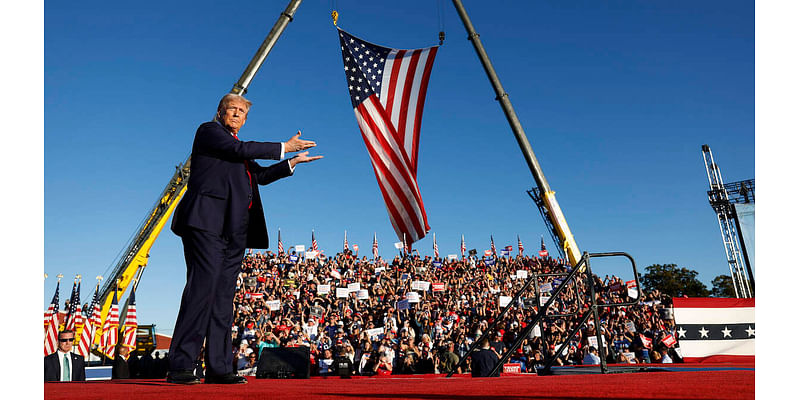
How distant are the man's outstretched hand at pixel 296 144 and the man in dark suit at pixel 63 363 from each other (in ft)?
14.0

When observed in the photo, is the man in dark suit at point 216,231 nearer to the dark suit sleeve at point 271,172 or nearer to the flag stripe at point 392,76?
the dark suit sleeve at point 271,172

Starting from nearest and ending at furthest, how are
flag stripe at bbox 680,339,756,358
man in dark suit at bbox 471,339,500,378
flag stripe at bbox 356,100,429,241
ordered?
flag stripe at bbox 356,100,429,241 < man in dark suit at bbox 471,339,500,378 < flag stripe at bbox 680,339,756,358

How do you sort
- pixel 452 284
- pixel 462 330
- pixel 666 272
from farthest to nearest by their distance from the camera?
pixel 666 272 → pixel 452 284 → pixel 462 330

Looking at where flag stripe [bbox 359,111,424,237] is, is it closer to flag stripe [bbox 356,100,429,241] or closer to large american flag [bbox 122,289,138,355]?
flag stripe [bbox 356,100,429,241]

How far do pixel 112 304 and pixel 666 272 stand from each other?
45735 mm

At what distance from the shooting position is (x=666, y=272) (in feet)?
156

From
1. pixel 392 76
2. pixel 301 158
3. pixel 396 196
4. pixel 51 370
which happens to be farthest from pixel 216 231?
pixel 392 76

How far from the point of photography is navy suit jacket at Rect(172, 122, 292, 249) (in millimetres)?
2996

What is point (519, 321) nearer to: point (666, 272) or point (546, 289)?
point (546, 289)

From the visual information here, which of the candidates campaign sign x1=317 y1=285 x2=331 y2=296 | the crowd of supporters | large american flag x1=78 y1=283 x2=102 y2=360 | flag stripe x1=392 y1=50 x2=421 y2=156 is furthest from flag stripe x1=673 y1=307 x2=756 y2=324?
large american flag x1=78 y1=283 x2=102 y2=360

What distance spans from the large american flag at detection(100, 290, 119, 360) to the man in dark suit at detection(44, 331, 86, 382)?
9670 mm

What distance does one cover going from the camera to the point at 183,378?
9.37 ft

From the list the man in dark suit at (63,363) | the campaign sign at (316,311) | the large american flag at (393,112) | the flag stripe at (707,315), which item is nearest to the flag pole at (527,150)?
the flag stripe at (707,315)

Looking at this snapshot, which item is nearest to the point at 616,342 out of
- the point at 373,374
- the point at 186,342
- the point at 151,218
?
the point at 373,374
